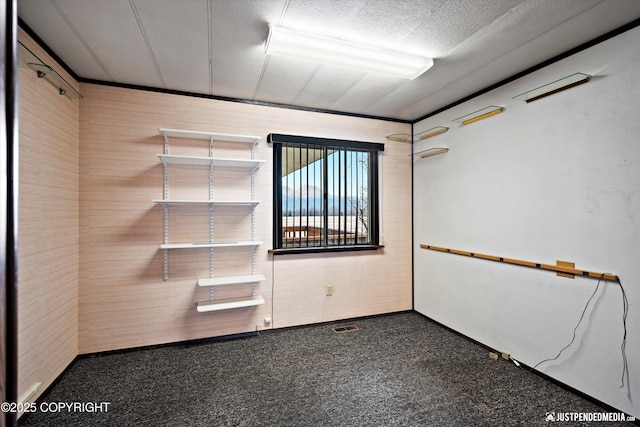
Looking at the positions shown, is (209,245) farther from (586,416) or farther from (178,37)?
(586,416)

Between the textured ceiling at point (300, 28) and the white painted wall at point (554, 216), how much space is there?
15.0 inches

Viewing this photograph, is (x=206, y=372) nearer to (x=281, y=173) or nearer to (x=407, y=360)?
(x=407, y=360)

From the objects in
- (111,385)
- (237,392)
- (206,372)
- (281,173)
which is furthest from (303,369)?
(281,173)

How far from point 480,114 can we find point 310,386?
9.60 feet

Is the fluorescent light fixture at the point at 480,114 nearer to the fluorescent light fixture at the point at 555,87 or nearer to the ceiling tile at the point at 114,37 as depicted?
the fluorescent light fixture at the point at 555,87

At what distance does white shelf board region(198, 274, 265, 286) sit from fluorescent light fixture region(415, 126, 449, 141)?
2576 mm

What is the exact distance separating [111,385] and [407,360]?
2.47 metres

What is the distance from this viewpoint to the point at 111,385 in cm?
234

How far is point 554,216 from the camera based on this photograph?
2396 mm

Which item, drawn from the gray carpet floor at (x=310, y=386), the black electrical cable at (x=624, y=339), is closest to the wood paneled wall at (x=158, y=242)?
the gray carpet floor at (x=310, y=386)

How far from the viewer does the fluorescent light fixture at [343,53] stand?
6.95 ft

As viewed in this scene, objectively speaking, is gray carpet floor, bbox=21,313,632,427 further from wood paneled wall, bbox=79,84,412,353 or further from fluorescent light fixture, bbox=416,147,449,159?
fluorescent light fixture, bbox=416,147,449,159

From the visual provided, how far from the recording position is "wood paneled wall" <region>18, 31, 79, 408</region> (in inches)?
78.2

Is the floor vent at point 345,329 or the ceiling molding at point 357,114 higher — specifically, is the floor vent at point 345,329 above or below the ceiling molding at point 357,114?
below
